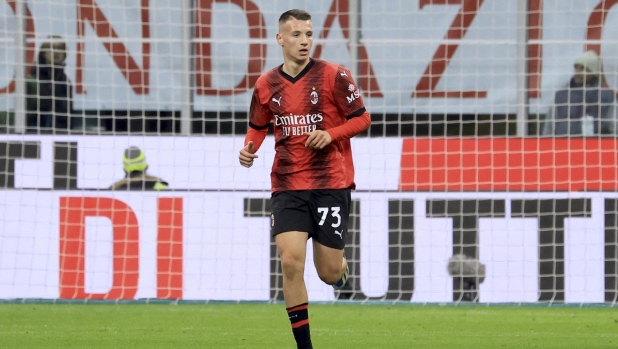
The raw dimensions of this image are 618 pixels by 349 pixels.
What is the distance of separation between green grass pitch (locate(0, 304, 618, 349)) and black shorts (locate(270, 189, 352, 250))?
1.21m

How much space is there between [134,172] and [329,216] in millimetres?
4689

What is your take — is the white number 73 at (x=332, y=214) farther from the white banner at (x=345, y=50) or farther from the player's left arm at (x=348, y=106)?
the white banner at (x=345, y=50)

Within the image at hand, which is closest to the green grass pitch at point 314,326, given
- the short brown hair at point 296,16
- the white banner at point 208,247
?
the white banner at point 208,247

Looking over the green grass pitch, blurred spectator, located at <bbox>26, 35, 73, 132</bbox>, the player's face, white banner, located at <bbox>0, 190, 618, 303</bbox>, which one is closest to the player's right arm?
the player's face

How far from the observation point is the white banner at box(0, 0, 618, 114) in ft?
36.8

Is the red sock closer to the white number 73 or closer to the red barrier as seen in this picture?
the white number 73

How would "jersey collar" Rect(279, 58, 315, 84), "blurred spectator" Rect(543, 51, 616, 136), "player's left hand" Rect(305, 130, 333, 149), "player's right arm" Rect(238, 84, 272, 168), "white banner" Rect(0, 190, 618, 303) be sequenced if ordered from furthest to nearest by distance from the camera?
"blurred spectator" Rect(543, 51, 616, 136) → "white banner" Rect(0, 190, 618, 303) → "player's right arm" Rect(238, 84, 272, 168) → "jersey collar" Rect(279, 58, 315, 84) → "player's left hand" Rect(305, 130, 333, 149)

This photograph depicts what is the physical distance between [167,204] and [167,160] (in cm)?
42

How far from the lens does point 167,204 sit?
10555 millimetres

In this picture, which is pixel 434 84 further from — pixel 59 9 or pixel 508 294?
pixel 59 9

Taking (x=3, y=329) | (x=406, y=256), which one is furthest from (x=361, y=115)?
(x=406, y=256)

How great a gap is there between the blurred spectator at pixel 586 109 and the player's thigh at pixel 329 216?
512cm

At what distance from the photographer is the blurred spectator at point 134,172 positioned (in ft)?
34.7

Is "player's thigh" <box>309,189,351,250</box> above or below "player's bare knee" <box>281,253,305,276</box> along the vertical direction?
above
